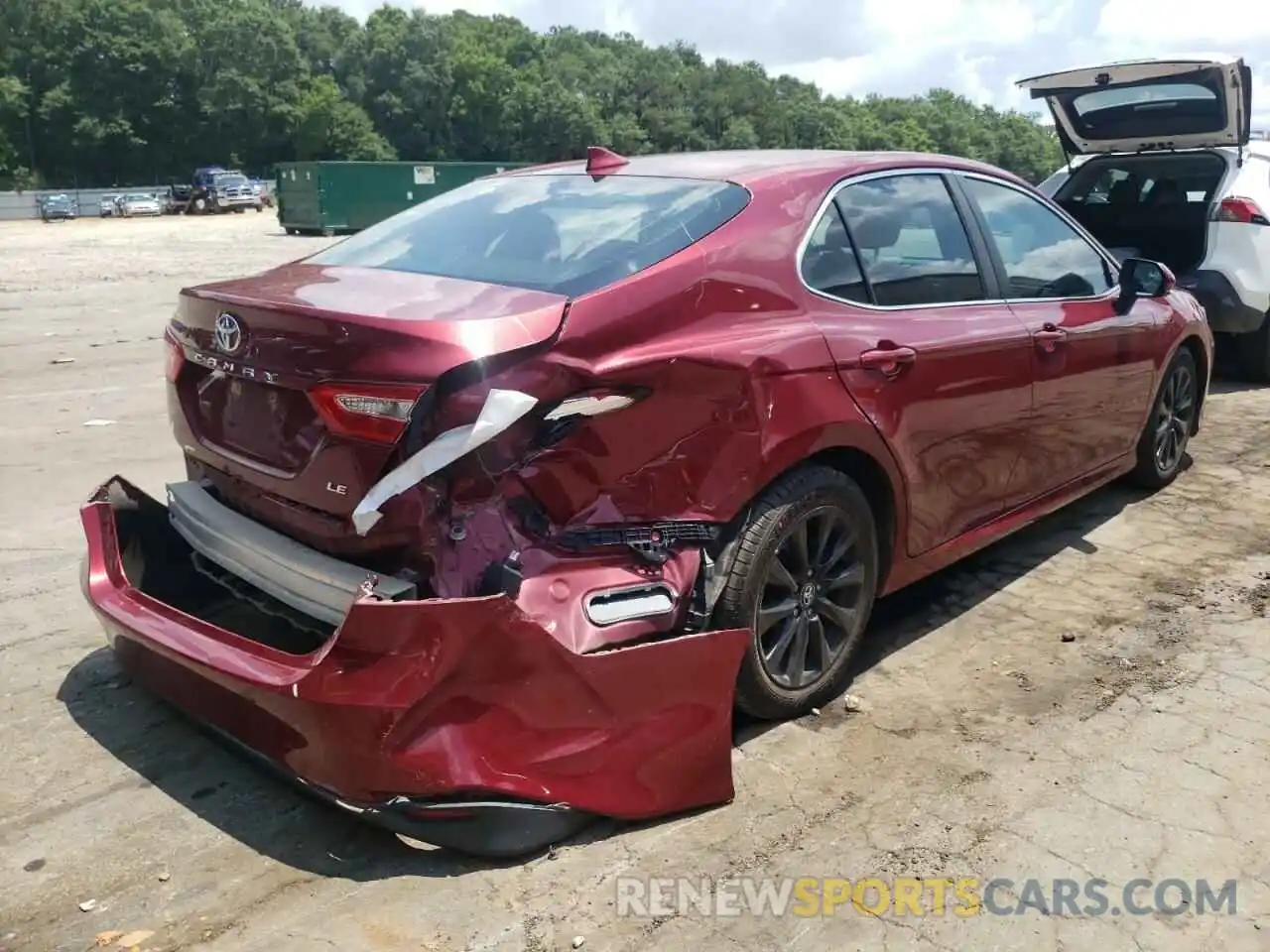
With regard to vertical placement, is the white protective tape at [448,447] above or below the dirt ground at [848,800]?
above

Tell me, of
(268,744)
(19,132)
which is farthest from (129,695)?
(19,132)

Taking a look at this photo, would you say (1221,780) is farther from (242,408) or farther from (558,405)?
(242,408)

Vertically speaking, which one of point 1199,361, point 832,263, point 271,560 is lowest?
point 271,560

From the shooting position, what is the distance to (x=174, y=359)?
336 centimetres

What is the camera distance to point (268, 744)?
2.73 metres

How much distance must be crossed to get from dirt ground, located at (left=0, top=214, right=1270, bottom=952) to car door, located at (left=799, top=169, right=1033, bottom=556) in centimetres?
62

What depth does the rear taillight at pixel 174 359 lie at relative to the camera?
331 cm

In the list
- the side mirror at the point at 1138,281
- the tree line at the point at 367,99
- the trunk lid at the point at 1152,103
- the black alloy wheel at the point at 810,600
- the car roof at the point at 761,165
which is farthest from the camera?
the tree line at the point at 367,99

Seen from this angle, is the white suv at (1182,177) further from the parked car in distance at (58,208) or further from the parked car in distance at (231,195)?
the parked car in distance at (231,195)

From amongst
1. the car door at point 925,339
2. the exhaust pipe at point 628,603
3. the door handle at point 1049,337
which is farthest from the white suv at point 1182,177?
the exhaust pipe at point 628,603

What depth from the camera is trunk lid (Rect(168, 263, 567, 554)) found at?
2.63 metres

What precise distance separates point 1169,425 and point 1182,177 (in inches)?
154

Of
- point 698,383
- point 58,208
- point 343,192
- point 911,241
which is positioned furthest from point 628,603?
point 58,208

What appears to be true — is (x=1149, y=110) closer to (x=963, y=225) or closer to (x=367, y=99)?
(x=963, y=225)
